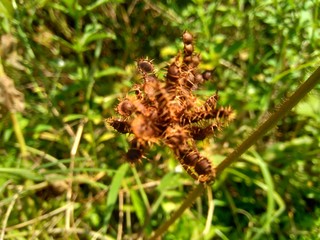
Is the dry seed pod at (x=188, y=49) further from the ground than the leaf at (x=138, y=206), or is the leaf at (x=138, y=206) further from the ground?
the dry seed pod at (x=188, y=49)

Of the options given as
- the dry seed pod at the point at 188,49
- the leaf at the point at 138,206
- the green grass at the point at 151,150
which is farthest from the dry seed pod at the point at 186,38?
the leaf at the point at 138,206

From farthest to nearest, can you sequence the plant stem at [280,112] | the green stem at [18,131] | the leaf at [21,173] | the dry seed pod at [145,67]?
the green stem at [18,131]
the leaf at [21,173]
the dry seed pod at [145,67]
the plant stem at [280,112]

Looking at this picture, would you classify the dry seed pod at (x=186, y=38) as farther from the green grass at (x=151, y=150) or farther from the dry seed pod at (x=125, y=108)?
the green grass at (x=151, y=150)

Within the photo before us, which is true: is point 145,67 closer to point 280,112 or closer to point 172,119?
point 172,119

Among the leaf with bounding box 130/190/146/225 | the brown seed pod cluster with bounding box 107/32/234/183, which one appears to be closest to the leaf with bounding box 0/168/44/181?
the leaf with bounding box 130/190/146/225

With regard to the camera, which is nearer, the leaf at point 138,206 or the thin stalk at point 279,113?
the thin stalk at point 279,113
